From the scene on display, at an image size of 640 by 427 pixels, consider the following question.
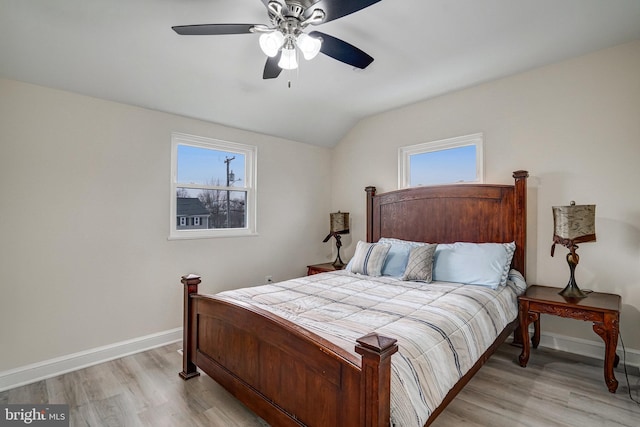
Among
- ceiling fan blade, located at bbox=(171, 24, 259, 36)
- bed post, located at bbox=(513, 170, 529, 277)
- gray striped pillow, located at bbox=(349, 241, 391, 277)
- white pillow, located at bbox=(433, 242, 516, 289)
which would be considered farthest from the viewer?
gray striped pillow, located at bbox=(349, 241, 391, 277)

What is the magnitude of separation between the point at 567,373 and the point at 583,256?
1.05m

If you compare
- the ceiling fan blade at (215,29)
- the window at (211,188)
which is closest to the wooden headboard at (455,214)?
the window at (211,188)

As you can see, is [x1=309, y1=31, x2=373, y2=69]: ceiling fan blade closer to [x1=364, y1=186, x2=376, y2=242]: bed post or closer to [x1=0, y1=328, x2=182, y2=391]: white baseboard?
[x1=364, y1=186, x2=376, y2=242]: bed post

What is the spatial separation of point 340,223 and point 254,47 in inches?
99.0

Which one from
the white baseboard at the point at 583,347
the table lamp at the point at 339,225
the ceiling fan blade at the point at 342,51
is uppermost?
the ceiling fan blade at the point at 342,51

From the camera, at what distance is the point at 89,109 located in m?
2.87

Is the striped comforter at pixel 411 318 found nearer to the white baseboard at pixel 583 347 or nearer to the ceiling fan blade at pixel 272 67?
the white baseboard at pixel 583 347

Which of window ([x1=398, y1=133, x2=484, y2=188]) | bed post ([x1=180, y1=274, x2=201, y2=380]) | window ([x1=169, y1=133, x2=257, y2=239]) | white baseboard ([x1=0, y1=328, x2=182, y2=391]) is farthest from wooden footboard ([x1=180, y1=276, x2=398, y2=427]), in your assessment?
window ([x1=398, y1=133, x2=484, y2=188])

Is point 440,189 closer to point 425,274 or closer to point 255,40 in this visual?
point 425,274

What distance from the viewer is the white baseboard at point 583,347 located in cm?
264

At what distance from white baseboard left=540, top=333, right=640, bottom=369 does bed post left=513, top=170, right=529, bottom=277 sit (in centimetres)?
64

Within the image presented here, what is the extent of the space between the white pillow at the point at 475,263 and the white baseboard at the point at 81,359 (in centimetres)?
286

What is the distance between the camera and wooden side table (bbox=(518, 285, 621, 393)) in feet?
7.46

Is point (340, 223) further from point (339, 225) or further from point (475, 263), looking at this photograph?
point (475, 263)
